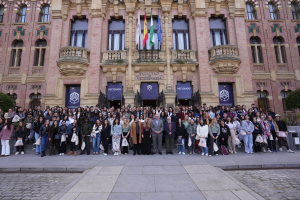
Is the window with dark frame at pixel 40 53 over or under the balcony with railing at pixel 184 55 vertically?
over

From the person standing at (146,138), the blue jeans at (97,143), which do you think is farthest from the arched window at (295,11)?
the blue jeans at (97,143)

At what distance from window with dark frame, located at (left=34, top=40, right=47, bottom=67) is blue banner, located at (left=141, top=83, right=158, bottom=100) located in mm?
11935

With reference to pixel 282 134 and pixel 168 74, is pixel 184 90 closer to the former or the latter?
pixel 168 74

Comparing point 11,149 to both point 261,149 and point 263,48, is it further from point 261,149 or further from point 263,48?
point 263,48

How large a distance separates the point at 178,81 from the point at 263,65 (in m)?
10.00

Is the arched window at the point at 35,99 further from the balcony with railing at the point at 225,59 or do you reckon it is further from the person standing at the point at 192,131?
the balcony with railing at the point at 225,59

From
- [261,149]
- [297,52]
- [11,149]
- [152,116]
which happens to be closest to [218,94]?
[261,149]

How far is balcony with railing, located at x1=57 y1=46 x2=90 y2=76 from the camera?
1419 centimetres

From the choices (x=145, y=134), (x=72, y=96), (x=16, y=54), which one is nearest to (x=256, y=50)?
(x=145, y=134)

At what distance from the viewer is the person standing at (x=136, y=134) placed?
29.0ft

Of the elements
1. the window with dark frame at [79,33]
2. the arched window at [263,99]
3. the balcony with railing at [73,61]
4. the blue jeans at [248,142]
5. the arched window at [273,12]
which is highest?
the arched window at [273,12]

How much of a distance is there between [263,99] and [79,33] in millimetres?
20677

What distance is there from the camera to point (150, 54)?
1530 cm

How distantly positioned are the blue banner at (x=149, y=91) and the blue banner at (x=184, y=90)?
2.17 m
